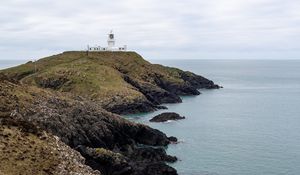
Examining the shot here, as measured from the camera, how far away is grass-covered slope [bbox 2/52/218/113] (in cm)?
13725

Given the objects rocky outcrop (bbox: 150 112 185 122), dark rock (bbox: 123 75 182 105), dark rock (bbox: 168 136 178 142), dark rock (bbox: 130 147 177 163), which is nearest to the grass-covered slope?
dark rock (bbox: 123 75 182 105)

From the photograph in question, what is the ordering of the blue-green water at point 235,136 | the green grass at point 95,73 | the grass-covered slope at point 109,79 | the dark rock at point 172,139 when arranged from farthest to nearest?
1. the green grass at point 95,73
2. the grass-covered slope at point 109,79
3. the dark rock at point 172,139
4. the blue-green water at point 235,136

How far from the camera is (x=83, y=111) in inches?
3216

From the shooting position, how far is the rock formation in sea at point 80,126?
181ft

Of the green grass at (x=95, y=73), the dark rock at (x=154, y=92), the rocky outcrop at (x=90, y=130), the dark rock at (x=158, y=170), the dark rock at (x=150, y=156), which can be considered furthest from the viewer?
the dark rock at (x=154, y=92)

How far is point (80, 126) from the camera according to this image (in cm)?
7750

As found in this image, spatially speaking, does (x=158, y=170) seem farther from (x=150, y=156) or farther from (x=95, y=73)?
(x=95, y=73)

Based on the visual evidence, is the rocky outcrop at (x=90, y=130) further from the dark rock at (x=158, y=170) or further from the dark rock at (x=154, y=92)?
the dark rock at (x=154, y=92)

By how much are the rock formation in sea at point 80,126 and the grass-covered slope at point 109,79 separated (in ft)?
1.12

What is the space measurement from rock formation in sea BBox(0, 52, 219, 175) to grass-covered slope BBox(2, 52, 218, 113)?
34cm

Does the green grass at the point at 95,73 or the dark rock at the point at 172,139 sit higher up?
the green grass at the point at 95,73

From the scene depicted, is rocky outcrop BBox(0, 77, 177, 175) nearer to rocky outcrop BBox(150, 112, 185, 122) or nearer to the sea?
the sea

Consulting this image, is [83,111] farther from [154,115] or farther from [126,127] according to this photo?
[154,115]

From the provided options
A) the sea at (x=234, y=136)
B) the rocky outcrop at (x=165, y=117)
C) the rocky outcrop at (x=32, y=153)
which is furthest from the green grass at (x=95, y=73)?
the rocky outcrop at (x=32, y=153)
